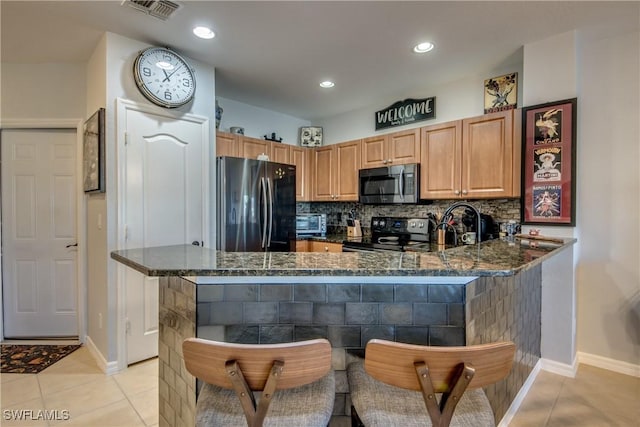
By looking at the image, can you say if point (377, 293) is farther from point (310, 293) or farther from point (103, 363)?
point (103, 363)

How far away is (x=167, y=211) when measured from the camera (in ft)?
9.21

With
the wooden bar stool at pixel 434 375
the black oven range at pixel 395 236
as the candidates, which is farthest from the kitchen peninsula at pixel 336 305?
the black oven range at pixel 395 236

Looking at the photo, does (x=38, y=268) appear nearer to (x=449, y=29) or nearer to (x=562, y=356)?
(x=449, y=29)

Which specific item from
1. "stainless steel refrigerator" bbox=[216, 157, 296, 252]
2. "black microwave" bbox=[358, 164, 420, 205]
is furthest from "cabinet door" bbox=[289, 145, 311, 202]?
"black microwave" bbox=[358, 164, 420, 205]

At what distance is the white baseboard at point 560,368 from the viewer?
8.13 ft

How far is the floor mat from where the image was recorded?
257 centimetres

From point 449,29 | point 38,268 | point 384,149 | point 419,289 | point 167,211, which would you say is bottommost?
point 38,268

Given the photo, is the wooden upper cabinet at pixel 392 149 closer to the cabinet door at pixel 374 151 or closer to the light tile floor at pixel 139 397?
the cabinet door at pixel 374 151

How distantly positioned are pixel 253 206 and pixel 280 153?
1.15 m

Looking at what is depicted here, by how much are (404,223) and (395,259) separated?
8.74 feet

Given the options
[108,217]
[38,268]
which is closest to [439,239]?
[108,217]

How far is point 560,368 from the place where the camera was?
2.51m

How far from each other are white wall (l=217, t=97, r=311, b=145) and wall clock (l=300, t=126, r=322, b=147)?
15 cm

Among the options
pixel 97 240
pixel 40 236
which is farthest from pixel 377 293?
pixel 40 236
